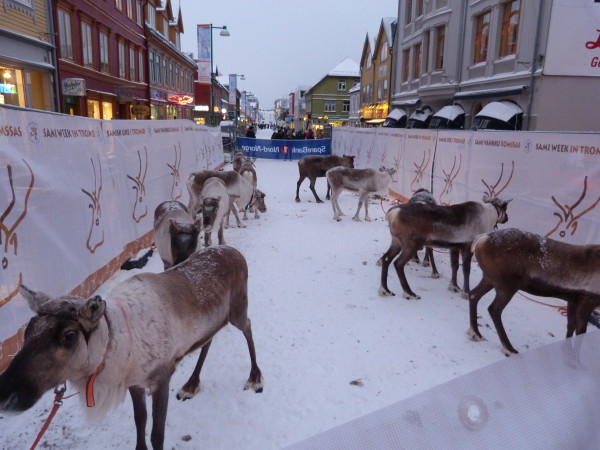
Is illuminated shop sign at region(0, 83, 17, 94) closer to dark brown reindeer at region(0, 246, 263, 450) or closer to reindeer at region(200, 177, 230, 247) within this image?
reindeer at region(200, 177, 230, 247)

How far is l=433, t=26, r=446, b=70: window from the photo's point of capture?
74.7ft

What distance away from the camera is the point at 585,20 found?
14.5 m

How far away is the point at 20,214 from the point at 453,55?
72.1ft

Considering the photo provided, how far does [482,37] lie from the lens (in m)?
19.5

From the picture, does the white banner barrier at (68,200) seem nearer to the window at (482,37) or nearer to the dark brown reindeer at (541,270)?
the dark brown reindeer at (541,270)

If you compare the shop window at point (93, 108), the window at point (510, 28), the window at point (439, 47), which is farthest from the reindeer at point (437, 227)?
the shop window at point (93, 108)

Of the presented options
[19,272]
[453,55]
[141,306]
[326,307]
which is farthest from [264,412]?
[453,55]

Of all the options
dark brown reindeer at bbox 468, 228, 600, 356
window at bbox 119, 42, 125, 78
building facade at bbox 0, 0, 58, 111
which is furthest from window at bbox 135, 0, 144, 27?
dark brown reindeer at bbox 468, 228, 600, 356

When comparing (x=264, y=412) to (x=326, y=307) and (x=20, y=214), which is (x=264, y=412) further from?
(x=20, y=214)

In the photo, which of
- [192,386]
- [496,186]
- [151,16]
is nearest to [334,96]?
[151,16]

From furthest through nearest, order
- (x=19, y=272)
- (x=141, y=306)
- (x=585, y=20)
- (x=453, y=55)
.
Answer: (x=453, y=55), (x=585, y=20), (x=19, y=272), (x=141, y=306)

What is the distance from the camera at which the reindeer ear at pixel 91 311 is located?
2.24 meters

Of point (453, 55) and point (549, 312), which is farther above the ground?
point (453, 55)

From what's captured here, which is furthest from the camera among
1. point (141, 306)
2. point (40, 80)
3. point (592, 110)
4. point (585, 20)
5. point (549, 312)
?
point (40, 80)
